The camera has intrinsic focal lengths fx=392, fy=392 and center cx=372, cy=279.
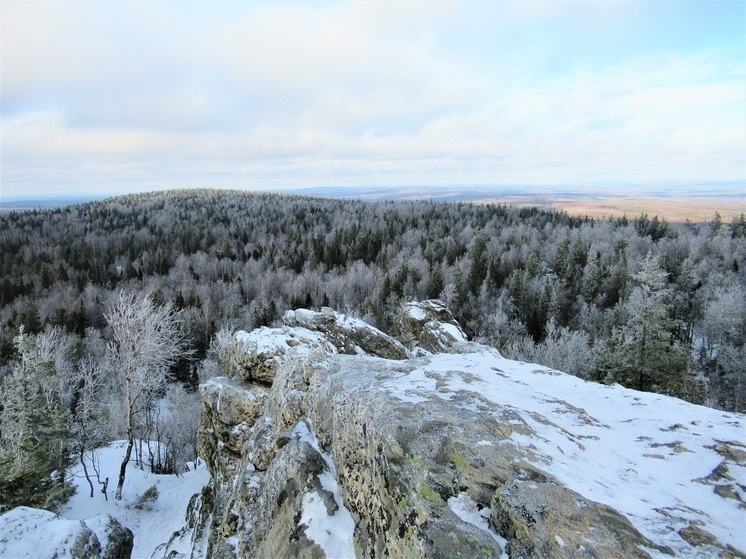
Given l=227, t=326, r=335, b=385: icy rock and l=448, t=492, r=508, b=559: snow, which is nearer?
l=448, t=492, r=508, b=559: snow

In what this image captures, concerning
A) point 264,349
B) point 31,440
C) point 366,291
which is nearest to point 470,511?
point 264,349

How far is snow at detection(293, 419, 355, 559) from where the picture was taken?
604 cm

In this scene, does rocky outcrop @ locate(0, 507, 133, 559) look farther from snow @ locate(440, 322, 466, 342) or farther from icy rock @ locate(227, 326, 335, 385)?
snow @ locate(440, 322, 466, 342)

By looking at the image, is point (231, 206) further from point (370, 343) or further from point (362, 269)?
point (370, 343)

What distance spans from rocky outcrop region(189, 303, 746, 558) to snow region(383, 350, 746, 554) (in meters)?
0.03

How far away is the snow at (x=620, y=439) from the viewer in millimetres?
4574

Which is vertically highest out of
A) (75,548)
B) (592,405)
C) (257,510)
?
(592,405)

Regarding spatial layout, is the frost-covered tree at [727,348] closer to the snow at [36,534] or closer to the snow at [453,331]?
the snow at [453,331]

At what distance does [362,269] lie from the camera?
69.8m

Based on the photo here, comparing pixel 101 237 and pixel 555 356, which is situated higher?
pixel 101 237

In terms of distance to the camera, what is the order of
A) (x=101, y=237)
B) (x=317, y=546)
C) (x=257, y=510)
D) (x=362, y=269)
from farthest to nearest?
(x=101, y=237), (x=362, y=269), (x=257, y=510), (x=317, y=546)

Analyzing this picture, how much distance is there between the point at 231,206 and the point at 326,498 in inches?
5897

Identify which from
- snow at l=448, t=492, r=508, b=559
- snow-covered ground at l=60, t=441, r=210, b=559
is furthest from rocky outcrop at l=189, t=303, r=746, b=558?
snow-covered ground at l=60, t=441, r=210, b=559

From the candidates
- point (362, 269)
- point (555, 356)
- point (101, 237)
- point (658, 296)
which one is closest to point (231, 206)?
point (101, 237)
